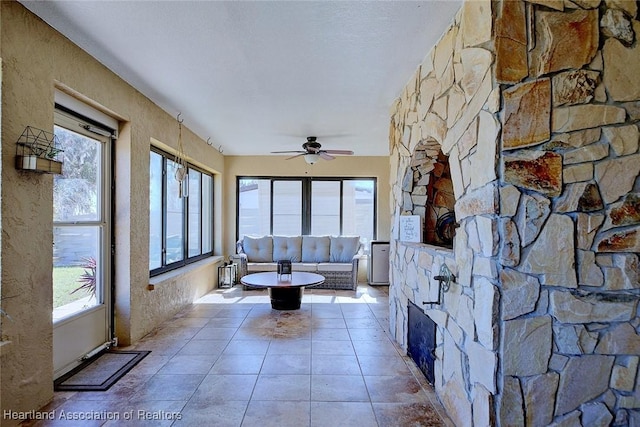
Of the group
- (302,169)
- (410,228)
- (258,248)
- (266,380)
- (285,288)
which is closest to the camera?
(266,380)

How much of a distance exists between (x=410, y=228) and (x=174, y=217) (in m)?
3.49

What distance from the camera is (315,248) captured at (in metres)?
6.98

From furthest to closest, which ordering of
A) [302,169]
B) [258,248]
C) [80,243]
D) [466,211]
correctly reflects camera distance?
1. [302,169]
2. [258,248]
3. [80,243]
4. [466,211]

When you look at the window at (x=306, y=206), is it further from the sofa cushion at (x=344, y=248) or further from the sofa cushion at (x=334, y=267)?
the sofa cushion at (x=334, y=267)

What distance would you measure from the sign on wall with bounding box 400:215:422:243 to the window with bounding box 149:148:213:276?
2.99m

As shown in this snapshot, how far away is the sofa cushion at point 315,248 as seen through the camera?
6.93m

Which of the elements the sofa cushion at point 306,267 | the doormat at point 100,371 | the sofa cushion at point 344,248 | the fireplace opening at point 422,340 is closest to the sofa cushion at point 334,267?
the sofa cushion at point 306,267

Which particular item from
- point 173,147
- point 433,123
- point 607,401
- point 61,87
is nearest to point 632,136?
point 433,123

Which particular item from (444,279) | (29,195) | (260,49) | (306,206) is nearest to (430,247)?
(444,279)

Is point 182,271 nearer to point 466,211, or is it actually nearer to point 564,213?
point 466,211

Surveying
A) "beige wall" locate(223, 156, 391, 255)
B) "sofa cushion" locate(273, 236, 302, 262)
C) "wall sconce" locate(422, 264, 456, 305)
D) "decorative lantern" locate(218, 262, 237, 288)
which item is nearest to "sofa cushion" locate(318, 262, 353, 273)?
"sofa cushion" locate(273, 236, 302, 262)

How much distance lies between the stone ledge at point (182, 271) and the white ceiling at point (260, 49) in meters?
2.08

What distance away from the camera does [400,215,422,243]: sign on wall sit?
324 cm

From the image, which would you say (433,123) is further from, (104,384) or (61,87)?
(104,384)
